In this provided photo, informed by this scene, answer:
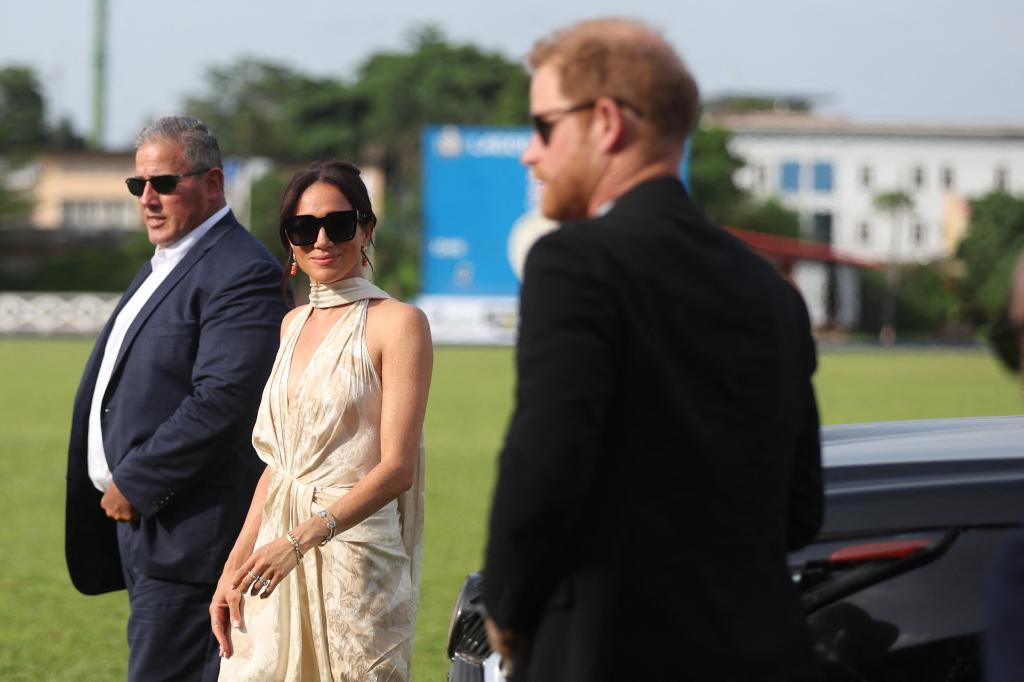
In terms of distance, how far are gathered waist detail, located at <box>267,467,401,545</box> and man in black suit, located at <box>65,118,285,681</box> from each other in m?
0.61

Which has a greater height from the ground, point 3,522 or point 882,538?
point 882,538

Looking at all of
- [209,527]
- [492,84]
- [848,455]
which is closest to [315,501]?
[209,527]

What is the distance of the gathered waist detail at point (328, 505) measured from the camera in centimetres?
368

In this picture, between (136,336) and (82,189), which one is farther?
(82,189)

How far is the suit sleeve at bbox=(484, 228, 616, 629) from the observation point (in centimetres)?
221

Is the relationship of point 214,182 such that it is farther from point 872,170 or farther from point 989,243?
point 872,170

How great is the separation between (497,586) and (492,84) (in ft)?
359

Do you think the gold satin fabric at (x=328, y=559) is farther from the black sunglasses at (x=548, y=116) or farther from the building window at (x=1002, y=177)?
the building window at (x=1002, y=177)

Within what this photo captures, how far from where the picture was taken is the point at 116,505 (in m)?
4.38

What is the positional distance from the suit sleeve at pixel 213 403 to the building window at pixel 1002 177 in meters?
111

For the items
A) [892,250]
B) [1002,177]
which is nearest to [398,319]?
[892,250]

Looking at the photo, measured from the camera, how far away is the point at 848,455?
3834mm

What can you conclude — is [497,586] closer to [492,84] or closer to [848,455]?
[848,455]

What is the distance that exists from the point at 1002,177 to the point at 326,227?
112285mm
